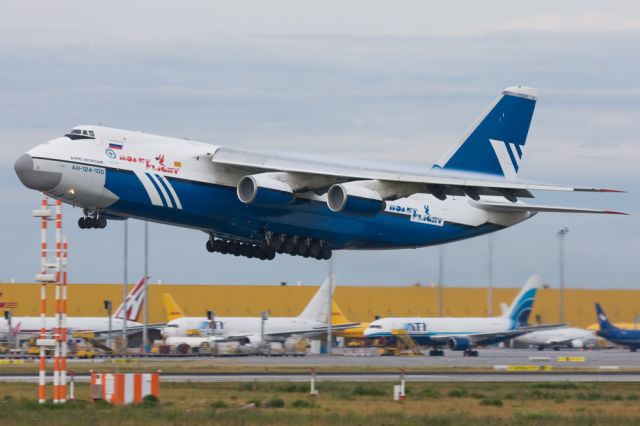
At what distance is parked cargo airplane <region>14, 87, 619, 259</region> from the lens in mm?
32125

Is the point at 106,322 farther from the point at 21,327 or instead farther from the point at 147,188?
the point at 147,188

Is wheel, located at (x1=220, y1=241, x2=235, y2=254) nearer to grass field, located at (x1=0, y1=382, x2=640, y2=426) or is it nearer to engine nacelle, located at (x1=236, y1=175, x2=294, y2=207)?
engine nacelle, located at (x1=236, y1=175, x2=294, y2=207)

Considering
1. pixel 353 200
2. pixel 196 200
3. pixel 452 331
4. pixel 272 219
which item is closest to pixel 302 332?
pixel 452 331

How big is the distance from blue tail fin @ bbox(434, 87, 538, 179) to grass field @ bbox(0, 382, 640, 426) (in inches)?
386

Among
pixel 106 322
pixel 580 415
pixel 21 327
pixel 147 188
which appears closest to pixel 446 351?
pixel 106 322

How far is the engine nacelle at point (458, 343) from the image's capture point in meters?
64.0

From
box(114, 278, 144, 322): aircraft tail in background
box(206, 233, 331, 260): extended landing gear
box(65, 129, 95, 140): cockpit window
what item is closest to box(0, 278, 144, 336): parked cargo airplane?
box(114, 278, 144, 322): aircraft tail in background

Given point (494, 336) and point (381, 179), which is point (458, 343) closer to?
point (494, 336)

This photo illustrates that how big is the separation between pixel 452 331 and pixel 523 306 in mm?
6772

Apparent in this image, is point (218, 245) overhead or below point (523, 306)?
overhead

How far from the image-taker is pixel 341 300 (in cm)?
8425

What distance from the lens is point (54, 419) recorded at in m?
22.7

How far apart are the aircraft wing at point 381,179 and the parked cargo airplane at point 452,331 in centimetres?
2844

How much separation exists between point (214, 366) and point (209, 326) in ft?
62.3
